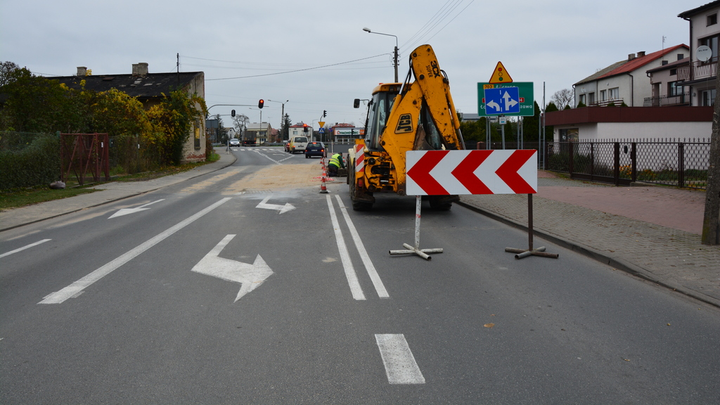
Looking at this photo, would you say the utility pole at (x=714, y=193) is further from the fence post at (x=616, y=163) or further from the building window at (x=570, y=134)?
the building window at (x=570, y=134)

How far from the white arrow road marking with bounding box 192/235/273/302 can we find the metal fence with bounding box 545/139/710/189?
13667 mm

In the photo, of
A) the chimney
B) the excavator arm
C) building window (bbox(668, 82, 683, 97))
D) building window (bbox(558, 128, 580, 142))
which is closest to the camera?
the excavator arm

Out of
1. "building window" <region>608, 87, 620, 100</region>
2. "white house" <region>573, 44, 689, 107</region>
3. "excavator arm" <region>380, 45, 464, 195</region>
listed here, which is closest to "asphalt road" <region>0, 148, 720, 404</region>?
"excavator arm" <region>380, 45, 464, 195</region>

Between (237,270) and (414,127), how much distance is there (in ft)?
19.7

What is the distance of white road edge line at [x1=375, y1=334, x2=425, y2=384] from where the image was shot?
12.1ft

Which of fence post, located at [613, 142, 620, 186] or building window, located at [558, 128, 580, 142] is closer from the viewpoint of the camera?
fence post, located at [613, 142, 620, 186]

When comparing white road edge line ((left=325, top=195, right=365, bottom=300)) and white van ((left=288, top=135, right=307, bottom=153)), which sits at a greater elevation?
white van ((left=288, top=135, right=307, bottom=153))

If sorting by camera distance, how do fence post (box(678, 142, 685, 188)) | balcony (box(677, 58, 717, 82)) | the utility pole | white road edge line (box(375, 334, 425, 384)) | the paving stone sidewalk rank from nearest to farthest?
white road edge line (box(375, 334, 425, 384)) → the paving stone sidewalk → the utility pole → fence post (box(678, 142, 685, 188)) → balcony (box(677, 58, 717, 82))

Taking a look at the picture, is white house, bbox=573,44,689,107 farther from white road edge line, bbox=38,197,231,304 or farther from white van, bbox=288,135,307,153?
white road edge line, bbox=38,197,231,304

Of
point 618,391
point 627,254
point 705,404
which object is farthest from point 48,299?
point 627,254

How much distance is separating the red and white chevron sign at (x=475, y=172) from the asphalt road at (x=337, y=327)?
0.97m

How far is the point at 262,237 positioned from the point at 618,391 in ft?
22.8

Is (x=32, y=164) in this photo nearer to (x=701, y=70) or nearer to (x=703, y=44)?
(x=701, y=70)

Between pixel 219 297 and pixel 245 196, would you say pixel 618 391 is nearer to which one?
pixel 219 297
